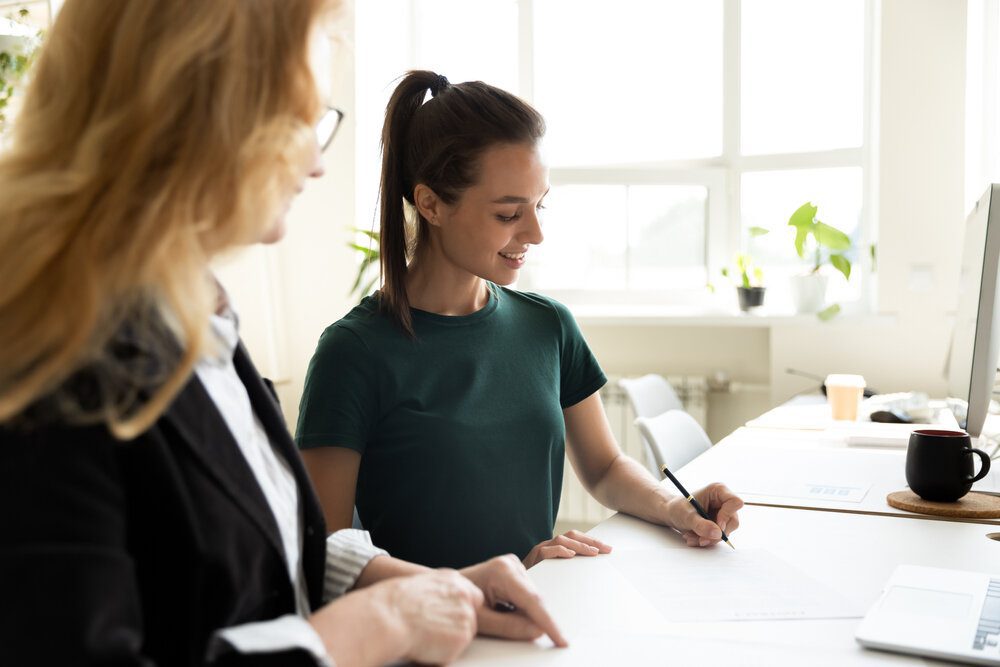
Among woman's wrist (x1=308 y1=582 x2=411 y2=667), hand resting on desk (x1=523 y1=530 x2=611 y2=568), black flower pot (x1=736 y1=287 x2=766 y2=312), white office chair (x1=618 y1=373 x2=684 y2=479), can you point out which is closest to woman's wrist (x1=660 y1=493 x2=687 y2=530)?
hand resting on desk (x1=523 y1=530 x2=611 y2=568)

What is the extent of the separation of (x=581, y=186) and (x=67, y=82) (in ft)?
10.9

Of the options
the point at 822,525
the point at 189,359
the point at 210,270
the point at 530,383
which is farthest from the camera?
the point at 530,383

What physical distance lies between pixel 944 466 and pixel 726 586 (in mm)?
612

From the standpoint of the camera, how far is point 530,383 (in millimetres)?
1714

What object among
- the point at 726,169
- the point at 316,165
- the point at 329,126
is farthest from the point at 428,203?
the point at 726,169

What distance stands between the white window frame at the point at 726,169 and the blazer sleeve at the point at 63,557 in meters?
3.32

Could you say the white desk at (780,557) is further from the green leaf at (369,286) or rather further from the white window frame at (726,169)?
the green leaf at (369,286)

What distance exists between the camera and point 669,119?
3906 millimetres

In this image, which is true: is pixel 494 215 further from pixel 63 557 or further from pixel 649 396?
pixel 649 396

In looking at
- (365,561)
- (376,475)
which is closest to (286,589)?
(365,561)

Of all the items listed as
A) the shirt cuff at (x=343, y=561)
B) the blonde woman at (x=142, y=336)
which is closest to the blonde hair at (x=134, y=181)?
the blonde woman at (x=142, y=336)

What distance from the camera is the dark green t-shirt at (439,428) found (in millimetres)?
1570

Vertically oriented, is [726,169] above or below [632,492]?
above

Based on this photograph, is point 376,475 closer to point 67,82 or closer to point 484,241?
point 484,241
